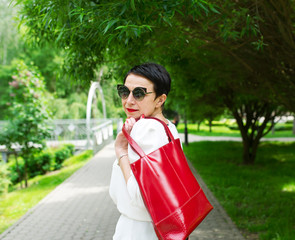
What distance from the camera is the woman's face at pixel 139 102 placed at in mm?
1754

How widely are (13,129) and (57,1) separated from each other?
6915mm

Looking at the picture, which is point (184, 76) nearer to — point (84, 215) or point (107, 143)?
point (84, 215)

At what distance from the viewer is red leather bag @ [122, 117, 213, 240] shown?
57.1 inches

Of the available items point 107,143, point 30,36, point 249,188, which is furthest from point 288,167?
point 107,143

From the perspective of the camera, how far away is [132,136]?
5.14 ft

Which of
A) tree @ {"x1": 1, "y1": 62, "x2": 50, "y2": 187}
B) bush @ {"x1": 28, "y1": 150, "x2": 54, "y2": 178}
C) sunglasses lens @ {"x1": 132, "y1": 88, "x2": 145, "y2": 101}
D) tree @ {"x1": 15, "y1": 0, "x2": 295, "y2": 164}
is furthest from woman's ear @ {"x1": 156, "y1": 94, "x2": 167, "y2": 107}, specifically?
bush @ {"x1": 28, "y1": 150, "x2": 54, "y2": 178}

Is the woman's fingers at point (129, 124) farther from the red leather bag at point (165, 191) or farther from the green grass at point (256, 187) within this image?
the green grass at point (256, 187)

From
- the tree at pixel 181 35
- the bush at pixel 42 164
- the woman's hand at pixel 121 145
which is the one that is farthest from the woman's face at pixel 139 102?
the bush at pixel 42 164

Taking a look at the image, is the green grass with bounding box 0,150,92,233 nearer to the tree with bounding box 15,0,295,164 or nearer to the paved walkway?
the paved walkway

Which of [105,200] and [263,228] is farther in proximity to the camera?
[105,200]

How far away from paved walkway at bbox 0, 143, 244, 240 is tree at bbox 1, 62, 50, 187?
1.85m

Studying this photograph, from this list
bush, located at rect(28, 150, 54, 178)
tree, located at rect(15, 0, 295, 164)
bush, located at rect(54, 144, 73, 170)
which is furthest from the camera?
bush, located at rect(54, 144, 73, 170)

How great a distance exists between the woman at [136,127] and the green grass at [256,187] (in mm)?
3472

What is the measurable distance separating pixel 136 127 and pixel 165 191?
350mm
